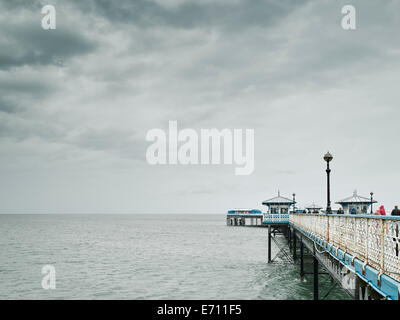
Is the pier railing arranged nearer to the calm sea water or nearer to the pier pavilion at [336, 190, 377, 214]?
the calm sea water

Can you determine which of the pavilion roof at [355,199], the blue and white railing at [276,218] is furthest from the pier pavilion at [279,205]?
the blue and white railing at [276,218]

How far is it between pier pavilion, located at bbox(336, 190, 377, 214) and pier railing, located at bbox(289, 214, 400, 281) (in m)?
34.4

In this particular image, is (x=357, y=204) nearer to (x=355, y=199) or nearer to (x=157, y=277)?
(x=355, y=199)

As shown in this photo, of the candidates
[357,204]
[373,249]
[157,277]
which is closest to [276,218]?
[357,204]

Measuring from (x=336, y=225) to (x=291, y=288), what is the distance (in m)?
12.3

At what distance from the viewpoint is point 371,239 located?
8.11 metres

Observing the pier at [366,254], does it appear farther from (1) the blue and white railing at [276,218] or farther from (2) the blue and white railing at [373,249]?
(1) the blue and white railing at [276,218]

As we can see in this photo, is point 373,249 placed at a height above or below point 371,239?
below

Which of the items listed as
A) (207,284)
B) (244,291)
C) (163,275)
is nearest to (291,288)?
(244,291)

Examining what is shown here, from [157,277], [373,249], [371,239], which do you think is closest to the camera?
[373,249]

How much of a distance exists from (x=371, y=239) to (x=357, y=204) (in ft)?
130

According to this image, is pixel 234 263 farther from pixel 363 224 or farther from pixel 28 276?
pixel 363 224

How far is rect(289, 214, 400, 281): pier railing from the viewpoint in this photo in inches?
273

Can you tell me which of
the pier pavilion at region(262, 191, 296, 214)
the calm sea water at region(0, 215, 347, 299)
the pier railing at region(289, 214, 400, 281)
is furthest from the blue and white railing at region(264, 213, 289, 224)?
the pier railing at region(289, 214, 400, 281)
